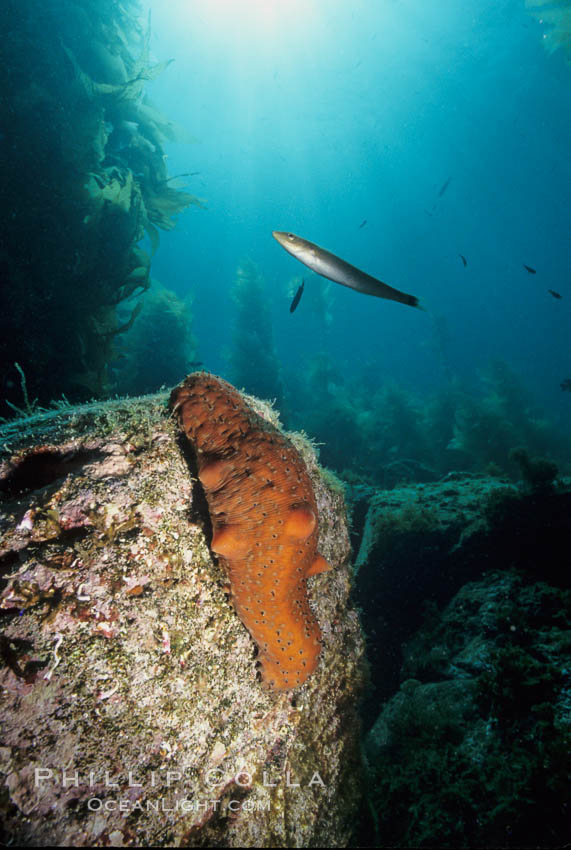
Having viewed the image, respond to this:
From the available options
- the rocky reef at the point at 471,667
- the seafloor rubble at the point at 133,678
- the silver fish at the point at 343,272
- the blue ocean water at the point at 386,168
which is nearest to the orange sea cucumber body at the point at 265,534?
the seafloor rubble at the point at 133,678

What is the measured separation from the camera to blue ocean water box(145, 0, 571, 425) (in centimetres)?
4322

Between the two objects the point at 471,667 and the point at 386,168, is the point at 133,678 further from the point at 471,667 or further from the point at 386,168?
the point at 386,168

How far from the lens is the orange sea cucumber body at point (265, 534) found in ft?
7.10

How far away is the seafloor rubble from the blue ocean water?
15.7 m

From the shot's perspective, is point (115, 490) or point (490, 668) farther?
point (490, 668)

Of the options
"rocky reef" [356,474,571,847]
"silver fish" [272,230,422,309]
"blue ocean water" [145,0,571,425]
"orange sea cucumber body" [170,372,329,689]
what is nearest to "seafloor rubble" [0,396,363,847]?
"orange sea cucumber body" [170,372,329,689]

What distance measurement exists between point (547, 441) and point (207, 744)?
59.5ft

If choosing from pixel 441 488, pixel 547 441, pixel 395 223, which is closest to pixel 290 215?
pixel 395 223

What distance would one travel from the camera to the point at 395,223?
95.1m

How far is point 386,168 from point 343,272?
9583cm

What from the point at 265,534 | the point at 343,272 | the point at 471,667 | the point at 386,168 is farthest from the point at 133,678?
the point at 386,168

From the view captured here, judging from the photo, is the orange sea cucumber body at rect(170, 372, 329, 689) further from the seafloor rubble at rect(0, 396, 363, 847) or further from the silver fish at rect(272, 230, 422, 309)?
the silver fish at rect(272, 230, 422, 309)

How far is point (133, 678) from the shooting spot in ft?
5.82

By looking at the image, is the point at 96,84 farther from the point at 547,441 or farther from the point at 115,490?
the point at 547,441
